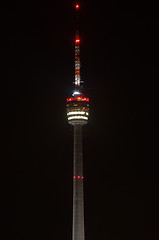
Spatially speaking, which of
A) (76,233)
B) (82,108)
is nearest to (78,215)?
(76,233)

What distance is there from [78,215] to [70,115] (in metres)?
32.3

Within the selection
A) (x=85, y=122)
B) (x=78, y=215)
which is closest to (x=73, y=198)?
(x=78, y=215)

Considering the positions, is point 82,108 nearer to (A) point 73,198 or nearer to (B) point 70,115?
(B) point 70,115

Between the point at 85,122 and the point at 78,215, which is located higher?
the point at 85,122

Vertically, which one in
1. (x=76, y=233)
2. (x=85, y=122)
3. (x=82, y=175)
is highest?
(x=85, y=122)

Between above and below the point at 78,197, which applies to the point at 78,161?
above

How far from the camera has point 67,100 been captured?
654ft

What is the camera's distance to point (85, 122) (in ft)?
655

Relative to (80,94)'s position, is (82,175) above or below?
below

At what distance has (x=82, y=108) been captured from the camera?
645 ft

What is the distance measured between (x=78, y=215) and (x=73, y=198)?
22.3ft

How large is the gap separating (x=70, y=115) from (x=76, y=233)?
1490 inches

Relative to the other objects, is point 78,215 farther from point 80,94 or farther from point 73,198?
point 80,94

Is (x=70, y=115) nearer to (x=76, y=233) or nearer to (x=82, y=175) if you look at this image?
(x=82, y=175)
